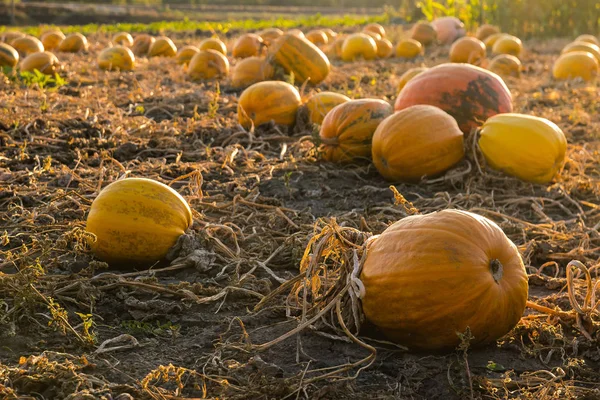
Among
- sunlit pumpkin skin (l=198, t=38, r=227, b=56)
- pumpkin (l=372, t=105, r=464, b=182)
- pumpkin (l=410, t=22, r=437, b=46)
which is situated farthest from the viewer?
pumpkin (l=410, t=22, r=437, b=46)

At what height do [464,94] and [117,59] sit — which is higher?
[464,94]

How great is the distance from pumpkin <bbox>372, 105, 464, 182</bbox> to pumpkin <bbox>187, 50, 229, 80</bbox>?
5.29 m

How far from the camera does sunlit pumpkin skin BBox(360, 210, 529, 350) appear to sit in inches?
107

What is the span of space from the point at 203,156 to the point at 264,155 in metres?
0.49

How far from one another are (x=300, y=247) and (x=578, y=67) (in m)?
7.65

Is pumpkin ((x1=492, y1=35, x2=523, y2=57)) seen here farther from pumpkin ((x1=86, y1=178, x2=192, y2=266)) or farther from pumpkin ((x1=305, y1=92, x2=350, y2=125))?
pumpkin ((x1=86, y1=178, x2=192, y2=266))

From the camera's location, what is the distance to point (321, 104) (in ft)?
20.9

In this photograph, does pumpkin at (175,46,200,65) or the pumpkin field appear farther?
pumpkin at (175,46,200,65)

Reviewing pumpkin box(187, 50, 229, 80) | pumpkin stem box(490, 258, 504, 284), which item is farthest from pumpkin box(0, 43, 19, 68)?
pumpkin stem box(490, 258, 504, 284)

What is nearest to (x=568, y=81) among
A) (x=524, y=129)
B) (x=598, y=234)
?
(x=524, y=129)

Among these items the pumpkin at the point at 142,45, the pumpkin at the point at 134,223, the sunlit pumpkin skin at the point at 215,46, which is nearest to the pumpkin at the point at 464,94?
the pumpkin at the point at 134,223

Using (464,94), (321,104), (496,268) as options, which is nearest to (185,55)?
(321,104)

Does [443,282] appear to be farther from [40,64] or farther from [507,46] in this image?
[507,46]

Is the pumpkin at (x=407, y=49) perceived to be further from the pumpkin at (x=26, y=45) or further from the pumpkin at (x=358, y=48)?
the pumpkin at (x=26, y=45)
